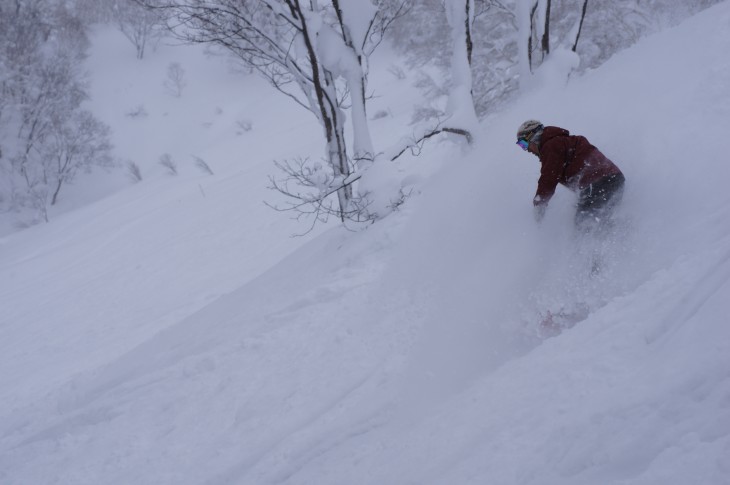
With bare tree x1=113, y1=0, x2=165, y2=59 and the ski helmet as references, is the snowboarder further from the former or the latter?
bare tree x1=113, y1=0, x2=165, y2=59

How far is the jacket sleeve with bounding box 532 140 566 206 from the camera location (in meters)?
3.54

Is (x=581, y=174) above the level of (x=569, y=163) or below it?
below

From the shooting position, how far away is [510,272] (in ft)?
12.8

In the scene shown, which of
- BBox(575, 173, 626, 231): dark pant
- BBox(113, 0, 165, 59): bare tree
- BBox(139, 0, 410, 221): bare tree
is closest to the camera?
BBox(575, 173, 626, 231): dark pant

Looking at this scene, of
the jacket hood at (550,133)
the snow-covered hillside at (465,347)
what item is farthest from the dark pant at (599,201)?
the jacket hood at (550,133)

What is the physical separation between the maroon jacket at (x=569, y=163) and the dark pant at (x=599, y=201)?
51 millimetres

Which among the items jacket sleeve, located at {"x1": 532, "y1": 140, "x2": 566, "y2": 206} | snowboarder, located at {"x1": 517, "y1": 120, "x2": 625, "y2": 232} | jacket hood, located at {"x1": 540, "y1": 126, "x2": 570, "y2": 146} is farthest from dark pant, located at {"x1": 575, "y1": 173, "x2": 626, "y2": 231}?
jacket hood, located at {"x1": 540, "y1": 126, "x2": 570, "y2": 146}

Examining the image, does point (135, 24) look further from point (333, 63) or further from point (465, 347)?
point (465, 347)

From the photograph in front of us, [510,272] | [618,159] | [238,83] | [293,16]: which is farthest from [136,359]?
[238,83]

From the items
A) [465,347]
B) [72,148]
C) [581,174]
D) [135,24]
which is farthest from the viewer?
[135,24]

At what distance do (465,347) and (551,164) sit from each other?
1.65 metres

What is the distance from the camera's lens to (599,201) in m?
3.53

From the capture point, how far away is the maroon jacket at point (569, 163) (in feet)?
11.5

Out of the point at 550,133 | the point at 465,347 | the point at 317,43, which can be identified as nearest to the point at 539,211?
the point at 550,133
